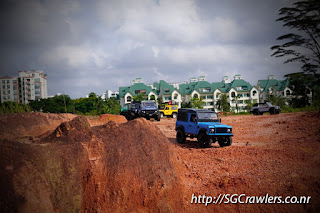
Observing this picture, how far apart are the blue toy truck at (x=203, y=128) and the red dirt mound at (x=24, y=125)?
7.18 m

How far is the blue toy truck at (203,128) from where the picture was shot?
474 inches

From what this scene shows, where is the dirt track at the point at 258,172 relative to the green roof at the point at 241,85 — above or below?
below

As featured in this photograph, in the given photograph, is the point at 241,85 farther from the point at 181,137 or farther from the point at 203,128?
the point at 203,128

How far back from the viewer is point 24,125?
8766 millimetres

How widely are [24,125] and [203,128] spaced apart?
8.46 m

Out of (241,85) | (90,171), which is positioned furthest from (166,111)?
(241,85)

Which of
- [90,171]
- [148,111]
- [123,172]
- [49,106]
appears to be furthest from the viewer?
[49,106]

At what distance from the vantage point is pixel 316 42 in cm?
2117

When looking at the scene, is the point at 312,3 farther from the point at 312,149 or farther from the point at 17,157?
the point at 17,157

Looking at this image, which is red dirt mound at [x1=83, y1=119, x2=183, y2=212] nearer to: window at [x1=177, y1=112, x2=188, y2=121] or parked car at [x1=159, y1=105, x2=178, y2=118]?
window at [x1=177, y1=112, x2=188, y2=121]

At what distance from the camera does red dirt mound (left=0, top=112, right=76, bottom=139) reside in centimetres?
759

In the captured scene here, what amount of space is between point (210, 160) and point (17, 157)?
7.70m

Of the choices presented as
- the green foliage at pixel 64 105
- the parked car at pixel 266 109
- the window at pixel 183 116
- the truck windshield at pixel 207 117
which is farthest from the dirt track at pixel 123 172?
the green foliage at pixel 64 105

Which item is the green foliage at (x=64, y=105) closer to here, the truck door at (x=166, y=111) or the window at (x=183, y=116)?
the truck door at (x=166, y=111)
